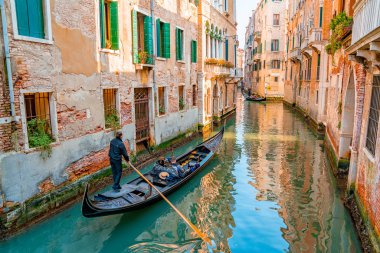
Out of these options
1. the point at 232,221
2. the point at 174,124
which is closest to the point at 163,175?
the point at 232,221

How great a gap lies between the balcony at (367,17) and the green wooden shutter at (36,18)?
5858mm

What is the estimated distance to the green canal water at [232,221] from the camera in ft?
18.3

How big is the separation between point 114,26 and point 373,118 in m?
6.69

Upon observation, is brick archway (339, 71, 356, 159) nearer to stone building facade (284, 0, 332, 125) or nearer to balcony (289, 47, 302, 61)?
stone building facade (284, 0, 332, 125)

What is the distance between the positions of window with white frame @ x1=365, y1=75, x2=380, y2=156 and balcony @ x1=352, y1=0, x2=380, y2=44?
0.99 metres

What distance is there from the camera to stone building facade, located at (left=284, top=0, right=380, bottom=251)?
202 inches

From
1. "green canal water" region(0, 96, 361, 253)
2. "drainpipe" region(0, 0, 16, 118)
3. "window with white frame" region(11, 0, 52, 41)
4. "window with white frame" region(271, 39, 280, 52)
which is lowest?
"green canal water" region(0, 96, 361, 253)

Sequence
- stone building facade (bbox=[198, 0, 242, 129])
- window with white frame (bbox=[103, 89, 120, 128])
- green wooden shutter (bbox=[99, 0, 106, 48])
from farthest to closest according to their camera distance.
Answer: stone building facade (bbox=[198, 0, 242, 129])
window with white frame (bbox=[103, 89, 120, 128])
green wooden shutter (bbox=[99, 0, 106, 48])

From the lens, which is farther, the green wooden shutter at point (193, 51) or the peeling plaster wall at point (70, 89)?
the green wooden shutter at point (193, 51)

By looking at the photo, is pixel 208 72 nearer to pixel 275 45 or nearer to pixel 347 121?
pixel 347 121

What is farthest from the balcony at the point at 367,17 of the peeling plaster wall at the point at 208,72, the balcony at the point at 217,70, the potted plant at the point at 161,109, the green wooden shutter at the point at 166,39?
the balcony at the point at 217,70

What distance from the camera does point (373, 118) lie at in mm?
6031

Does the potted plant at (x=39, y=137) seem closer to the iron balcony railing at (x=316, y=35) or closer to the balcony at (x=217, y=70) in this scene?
the balcony at (x=217, y=70)

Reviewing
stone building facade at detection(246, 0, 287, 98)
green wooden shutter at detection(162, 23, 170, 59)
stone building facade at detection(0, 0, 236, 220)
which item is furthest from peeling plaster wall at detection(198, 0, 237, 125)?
stone building facade at detection(246, 0, 287, 98)
